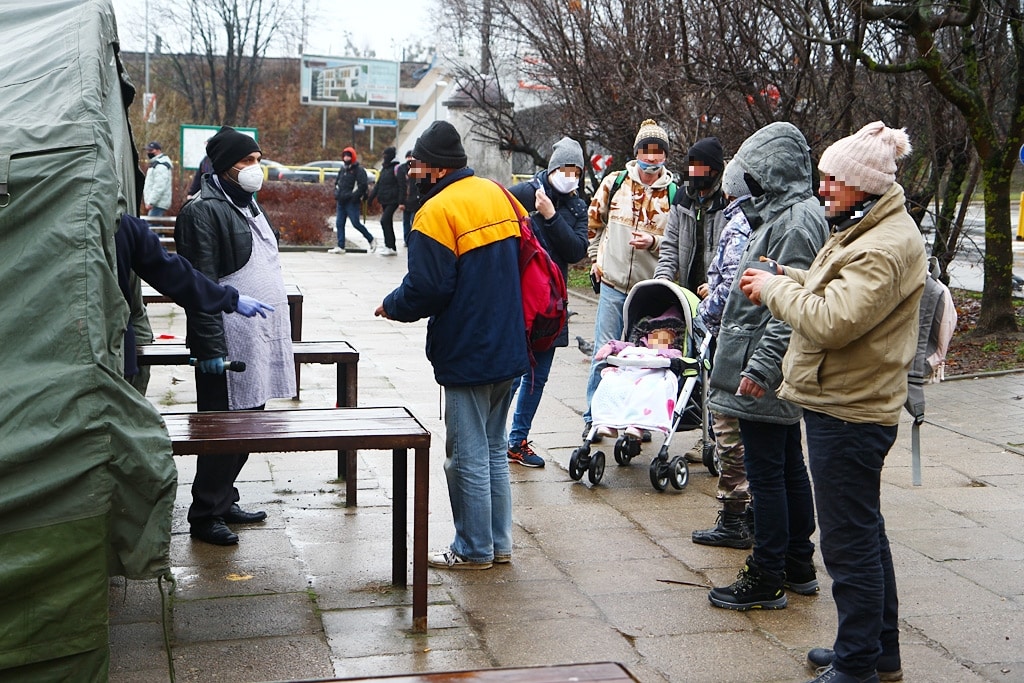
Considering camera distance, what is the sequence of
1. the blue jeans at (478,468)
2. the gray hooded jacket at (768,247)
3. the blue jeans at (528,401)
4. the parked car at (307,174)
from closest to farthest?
the gray hooded jacket at (768,247), the blue jeans at (478,468), the blue jeans at (528,401), the parked car at (307,174)

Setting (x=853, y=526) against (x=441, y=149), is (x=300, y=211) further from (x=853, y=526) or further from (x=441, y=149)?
(x=853, y=526)

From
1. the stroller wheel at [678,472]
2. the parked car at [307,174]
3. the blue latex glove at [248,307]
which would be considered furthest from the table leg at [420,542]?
the parked car at [307,174]

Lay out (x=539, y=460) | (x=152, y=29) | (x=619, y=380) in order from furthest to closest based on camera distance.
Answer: (x=152, y=29)
(x=539, y=460)
(x=619, y=380)

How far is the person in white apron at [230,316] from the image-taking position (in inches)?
213

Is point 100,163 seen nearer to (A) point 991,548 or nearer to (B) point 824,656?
(B) point 824,656

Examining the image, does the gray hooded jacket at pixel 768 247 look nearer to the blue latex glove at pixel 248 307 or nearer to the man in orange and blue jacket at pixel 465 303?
the man in orange and blue jacket at pixel 465 303

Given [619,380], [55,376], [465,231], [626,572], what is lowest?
[626,572]

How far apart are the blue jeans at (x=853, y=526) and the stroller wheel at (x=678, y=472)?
261 centimetres

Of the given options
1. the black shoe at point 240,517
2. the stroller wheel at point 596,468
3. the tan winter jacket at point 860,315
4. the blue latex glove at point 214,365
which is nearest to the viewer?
the tan winter jacket at point 860,315

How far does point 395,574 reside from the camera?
5.13 metres

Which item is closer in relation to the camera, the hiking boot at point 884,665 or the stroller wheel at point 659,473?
the hiking boot at point 884,665

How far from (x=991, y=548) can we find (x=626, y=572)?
186 centimetres

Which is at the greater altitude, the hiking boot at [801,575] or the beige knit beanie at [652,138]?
the beige knit beanie at [652,138]

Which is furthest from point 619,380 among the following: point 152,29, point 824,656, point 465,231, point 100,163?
point 152,29
